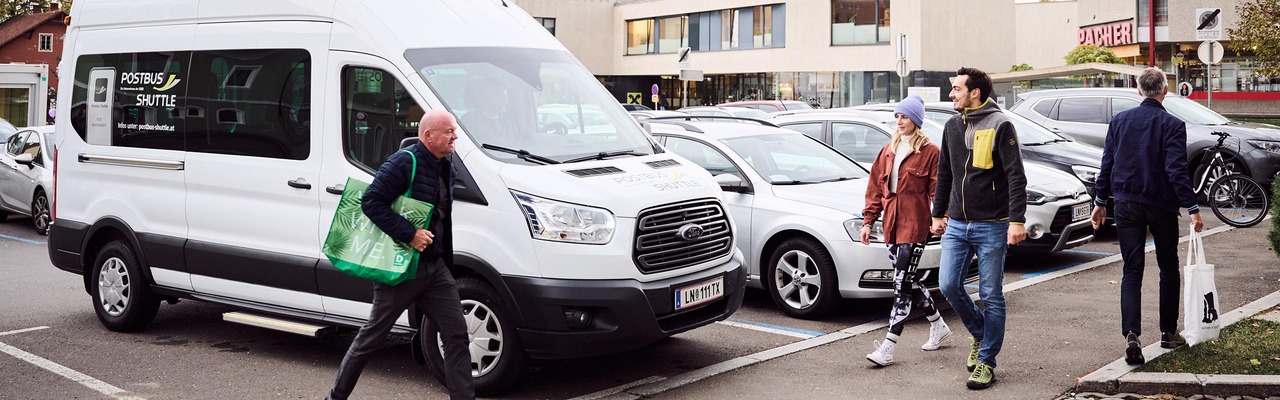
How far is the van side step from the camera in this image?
703 centimetres

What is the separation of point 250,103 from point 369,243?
2402mm

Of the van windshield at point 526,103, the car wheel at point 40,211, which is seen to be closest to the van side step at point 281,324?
the van windshield at point 526,103

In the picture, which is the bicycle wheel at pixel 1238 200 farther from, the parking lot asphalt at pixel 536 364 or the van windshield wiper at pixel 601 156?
the van windshield wiper at pixel 601 156

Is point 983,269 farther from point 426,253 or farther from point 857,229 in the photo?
point 426,253

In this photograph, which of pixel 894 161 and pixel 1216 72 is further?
pixel 1216 72

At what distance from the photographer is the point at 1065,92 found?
17.0 m

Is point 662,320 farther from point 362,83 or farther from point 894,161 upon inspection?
point 362,83

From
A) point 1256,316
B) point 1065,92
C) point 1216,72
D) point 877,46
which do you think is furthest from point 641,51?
point 1256,316

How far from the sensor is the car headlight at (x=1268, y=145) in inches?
602

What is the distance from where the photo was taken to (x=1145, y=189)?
6758 millimetres

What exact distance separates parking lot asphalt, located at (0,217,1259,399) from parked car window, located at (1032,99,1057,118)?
7.71 metres

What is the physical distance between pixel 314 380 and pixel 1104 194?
4.72 meters

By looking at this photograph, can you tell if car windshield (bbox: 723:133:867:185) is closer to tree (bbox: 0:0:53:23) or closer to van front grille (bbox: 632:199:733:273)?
van front grille (bbox: 632:199:733:273)

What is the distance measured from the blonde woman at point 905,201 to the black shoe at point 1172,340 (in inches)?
59.2
